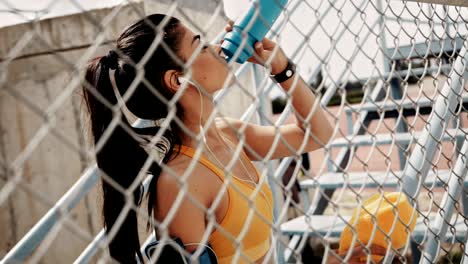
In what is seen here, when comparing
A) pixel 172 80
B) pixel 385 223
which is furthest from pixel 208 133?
pixel 385 223

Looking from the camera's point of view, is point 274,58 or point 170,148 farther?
point 274,58

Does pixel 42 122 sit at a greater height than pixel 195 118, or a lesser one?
lesser

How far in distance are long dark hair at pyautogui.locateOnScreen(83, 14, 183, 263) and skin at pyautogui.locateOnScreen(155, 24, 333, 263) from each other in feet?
0.14

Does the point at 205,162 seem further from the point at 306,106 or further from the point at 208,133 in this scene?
the point at 306,106

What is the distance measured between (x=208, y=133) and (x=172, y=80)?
1.24 ft

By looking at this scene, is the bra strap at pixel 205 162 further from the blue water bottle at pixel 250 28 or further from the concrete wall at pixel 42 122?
the concrete wall at pixel 42 122

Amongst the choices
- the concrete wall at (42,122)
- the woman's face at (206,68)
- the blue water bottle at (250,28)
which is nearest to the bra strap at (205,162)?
the woman's face at (206,68)

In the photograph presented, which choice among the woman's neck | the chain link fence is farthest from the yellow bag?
the woman's neck

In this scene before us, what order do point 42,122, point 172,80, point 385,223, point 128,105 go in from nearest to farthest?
point 172,80, point 128,105, point 385,223, point 42,122

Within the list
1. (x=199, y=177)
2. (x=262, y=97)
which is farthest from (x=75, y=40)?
(x=199, y=177)

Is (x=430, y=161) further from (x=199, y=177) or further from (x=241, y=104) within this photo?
(x=241, y=104)

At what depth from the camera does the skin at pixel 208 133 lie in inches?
54.1

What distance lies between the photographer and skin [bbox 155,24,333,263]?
4.51ft

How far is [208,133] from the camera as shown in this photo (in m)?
1.77
